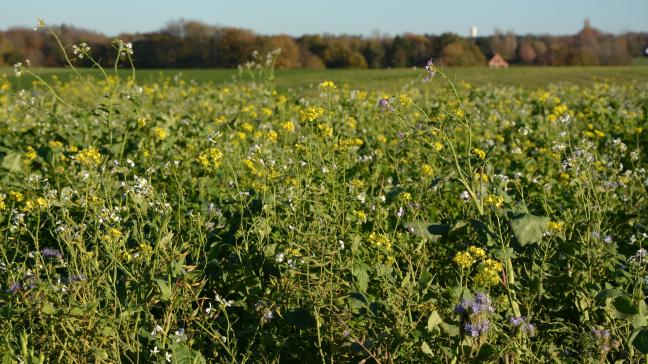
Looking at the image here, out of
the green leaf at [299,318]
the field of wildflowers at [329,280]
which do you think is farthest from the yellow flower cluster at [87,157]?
the green leaf at [299,318]

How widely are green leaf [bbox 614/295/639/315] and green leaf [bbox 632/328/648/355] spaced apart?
0.59ft

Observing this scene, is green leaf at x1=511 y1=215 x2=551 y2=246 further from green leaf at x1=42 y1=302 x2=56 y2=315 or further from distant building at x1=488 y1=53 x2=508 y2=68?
distant building at x1=488 y1=53 x2=508 y2=68

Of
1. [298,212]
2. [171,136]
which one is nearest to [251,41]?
[171,136]

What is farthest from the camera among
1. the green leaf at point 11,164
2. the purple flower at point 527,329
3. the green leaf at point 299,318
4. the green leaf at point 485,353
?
the green leaf at point 11,164

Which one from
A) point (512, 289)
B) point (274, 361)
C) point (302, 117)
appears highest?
Result: point (302, 117)

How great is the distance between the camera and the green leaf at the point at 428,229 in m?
3.48

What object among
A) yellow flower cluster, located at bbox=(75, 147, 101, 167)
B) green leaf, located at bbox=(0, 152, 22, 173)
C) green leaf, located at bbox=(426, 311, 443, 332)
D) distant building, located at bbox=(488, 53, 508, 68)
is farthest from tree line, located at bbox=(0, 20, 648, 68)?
green leaf, located at bbox=(426, 311, 443, 332)

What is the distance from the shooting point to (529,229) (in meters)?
3.11

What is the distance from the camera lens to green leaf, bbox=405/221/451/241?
11.4 ft

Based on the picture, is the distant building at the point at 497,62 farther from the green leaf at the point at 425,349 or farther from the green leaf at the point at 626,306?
the green leaf at the point at 425,349

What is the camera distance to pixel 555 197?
4.90 meters

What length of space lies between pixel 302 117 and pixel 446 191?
1.19 meters

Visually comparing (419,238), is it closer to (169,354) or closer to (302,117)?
(302,117)

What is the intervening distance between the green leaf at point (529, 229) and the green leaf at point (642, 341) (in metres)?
0.61
